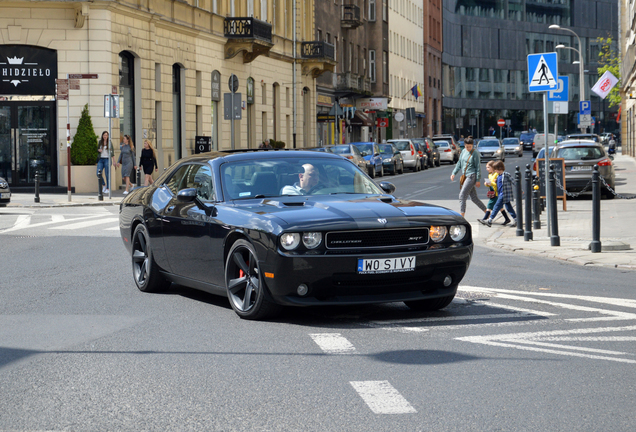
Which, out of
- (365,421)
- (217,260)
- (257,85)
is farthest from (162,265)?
(257,85)

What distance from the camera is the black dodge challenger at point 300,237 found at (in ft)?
26.8

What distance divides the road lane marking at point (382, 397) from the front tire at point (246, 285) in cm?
226

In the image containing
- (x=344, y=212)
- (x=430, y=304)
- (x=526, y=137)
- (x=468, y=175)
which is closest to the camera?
(x=344, y=212)

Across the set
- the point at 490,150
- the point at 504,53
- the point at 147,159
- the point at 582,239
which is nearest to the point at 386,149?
the point at 490,150

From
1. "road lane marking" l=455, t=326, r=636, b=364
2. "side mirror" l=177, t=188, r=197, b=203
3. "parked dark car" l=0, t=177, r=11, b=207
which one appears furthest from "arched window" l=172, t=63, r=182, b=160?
"road lane marking" l=455, t=326, r=636, b=364

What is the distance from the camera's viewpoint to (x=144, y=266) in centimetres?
1077

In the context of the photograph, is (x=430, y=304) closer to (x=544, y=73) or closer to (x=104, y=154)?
(x=544, y=73)

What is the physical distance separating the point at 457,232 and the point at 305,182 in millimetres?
1503

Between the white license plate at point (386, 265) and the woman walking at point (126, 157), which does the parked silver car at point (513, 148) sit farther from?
the white license plate at point (386, 265)

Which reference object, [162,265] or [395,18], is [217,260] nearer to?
[162,265]

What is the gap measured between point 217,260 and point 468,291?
275 cm

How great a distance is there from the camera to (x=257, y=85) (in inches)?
1874

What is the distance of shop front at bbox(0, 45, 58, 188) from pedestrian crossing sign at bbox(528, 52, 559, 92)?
19.5m

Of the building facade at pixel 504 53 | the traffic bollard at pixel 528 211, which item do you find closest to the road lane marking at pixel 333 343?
the traffic bollard at pixel 528 211
